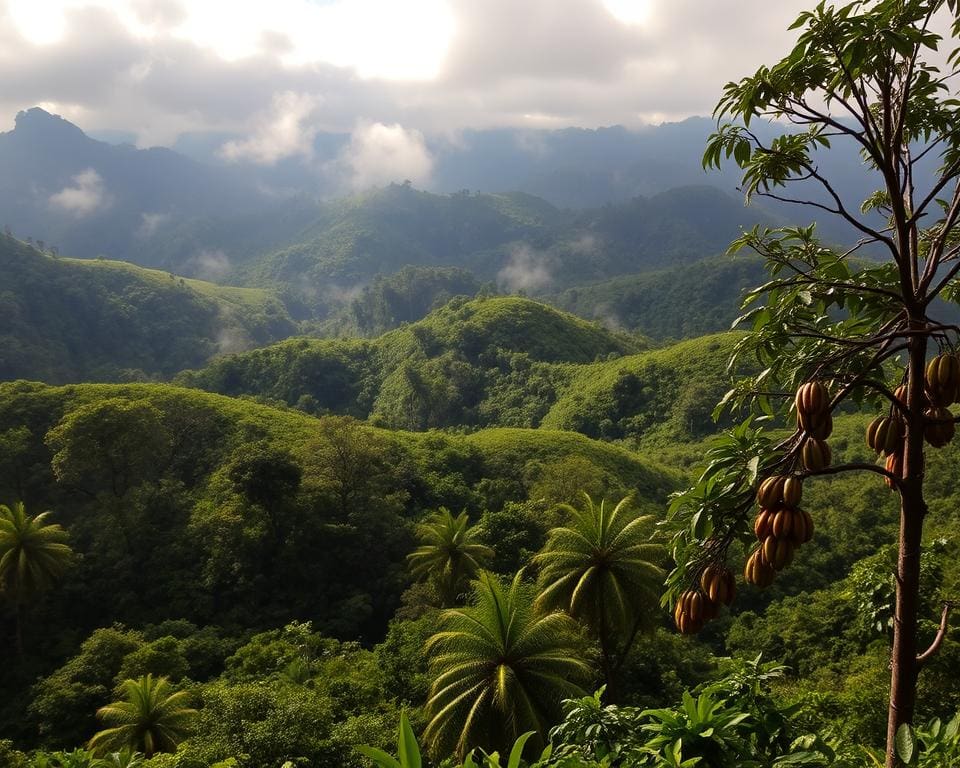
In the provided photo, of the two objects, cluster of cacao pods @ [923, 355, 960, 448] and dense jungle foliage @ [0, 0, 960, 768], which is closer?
cluster of cacao pods @ [923, 355, 960, 448]

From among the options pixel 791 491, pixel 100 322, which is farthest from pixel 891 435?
pixel 100 322

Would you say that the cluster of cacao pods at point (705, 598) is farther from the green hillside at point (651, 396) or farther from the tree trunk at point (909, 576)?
the green hillside at point (651, 396)

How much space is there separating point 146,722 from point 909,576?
21766 millimetres

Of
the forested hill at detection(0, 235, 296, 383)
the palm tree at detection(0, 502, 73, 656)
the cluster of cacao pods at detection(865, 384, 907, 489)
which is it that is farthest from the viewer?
the forested hill at detection(0, 235, 296, 383)

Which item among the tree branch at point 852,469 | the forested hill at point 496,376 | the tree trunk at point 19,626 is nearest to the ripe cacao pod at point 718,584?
the tree branch at point 852,469

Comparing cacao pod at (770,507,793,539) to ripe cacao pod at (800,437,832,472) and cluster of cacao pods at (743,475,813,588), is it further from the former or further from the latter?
ripe cacao pod at (800,437,832,472)

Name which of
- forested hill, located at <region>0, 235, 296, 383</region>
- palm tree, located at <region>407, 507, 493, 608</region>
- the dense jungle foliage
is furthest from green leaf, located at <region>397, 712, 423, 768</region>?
forested hill, located at <region>0, 235, 296, 383</region>

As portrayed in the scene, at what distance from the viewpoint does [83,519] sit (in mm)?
35000

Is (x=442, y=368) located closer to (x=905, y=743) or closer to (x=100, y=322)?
(x=100, y=322)

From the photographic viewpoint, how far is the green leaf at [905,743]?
111 inches

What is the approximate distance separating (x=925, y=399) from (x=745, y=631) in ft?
99.5

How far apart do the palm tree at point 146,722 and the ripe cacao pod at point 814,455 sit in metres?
20.9

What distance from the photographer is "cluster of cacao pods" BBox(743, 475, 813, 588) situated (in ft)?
9.53

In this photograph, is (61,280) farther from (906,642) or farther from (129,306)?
(906,642)
